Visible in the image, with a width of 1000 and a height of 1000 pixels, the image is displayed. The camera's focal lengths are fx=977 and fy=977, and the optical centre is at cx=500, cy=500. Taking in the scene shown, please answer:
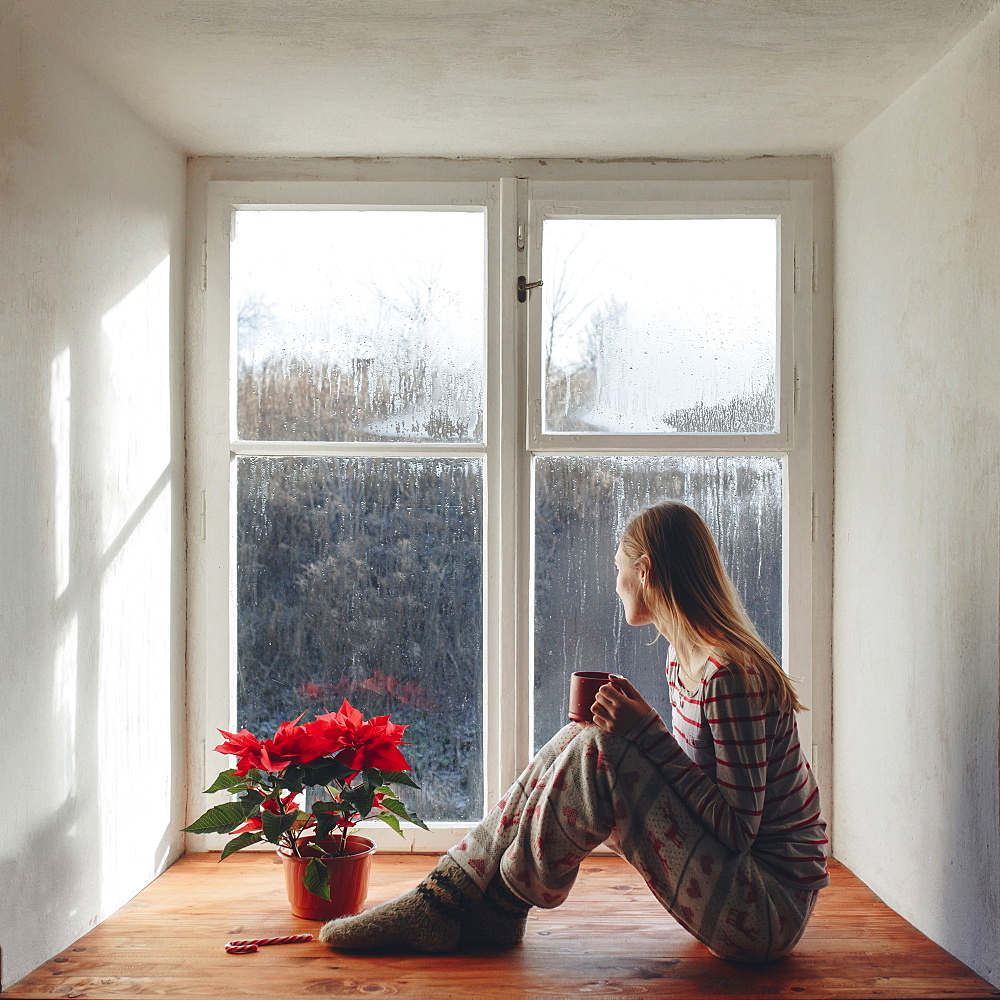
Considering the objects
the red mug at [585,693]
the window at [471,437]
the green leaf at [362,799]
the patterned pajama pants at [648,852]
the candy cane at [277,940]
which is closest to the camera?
the patterned pajama pants at [648,852]

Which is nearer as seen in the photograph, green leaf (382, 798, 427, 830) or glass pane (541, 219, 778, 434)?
green leaf (382, 798, 427, 830)

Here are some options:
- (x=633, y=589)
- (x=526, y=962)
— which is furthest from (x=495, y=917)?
(x=633, y=589)

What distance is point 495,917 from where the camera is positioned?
204 cm

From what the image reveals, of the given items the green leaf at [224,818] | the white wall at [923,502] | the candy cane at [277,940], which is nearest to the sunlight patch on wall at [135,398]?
the green leaf at [224,818]

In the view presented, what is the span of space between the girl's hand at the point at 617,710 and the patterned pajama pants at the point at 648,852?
20 millimetres

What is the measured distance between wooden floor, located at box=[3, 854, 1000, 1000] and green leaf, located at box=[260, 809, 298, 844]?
211 millimetres

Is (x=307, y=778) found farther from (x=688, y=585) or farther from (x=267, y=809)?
(x=688, y=585)

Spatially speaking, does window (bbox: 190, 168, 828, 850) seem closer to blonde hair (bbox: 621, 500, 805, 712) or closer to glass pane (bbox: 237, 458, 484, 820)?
glass pane (bbox: 237, 458, 484, 820)

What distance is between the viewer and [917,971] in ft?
6.29

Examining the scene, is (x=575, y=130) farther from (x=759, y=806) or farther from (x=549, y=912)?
(x=549, y=912)

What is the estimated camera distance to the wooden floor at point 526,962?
184 cm

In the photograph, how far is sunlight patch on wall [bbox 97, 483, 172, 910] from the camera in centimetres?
224

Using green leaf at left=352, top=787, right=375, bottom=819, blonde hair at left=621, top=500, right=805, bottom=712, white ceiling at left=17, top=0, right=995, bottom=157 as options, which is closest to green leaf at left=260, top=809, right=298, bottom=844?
green leaf at left=352, top=787, right=375, bottom=819

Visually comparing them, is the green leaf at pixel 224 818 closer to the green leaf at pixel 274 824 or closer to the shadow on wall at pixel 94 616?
the green leaf at pixel 274 824
